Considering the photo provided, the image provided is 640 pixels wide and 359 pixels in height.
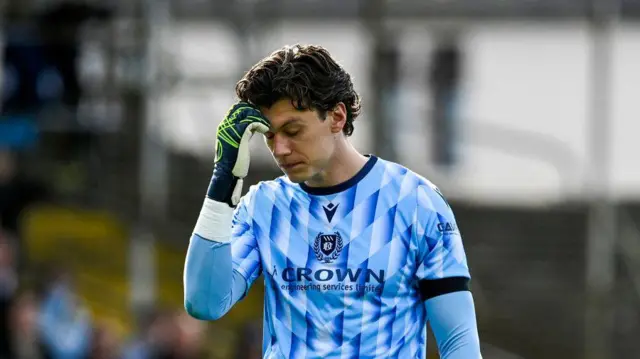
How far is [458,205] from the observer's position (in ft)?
49.2

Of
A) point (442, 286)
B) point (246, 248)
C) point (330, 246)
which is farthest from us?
point (246, 248)

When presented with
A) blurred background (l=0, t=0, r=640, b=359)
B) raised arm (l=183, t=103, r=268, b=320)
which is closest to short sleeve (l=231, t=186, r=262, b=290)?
raised arm (l=183, t=103, r=268, b=320)

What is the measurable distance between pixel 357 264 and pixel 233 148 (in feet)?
1.72

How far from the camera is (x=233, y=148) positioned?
4.71 metres

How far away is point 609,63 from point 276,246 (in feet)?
33.3

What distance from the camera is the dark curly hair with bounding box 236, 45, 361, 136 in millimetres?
4711

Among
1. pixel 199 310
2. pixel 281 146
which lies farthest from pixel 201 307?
pixel 281 146

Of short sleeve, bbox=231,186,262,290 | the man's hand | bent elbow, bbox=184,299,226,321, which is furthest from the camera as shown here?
short sleeve, bbox=231,186,262,290

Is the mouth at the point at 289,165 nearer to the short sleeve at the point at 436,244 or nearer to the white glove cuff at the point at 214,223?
the white glove cuff at the point at 214,223

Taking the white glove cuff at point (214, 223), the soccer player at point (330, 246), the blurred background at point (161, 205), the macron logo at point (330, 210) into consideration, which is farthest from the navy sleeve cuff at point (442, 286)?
the blurred background at point (161, 205)

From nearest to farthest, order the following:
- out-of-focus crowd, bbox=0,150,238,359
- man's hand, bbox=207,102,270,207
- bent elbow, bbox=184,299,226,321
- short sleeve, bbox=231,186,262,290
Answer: man's hand, bbox=207,102,270,207, bent elbow, bbox=184,299,226,321, short sleeve, bbox=231,186,262,290, out-of-focus crowd, bbox=0,150,238,359

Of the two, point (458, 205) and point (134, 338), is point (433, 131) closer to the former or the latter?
point (458, 205)

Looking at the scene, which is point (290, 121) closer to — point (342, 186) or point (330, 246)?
point (342, 186)

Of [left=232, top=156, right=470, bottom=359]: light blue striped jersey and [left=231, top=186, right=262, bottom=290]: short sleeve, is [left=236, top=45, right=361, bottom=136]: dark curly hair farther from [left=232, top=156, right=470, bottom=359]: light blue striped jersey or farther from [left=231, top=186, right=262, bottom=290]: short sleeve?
[left=231, top=186, right=262, bottom=290]: short sleeve
